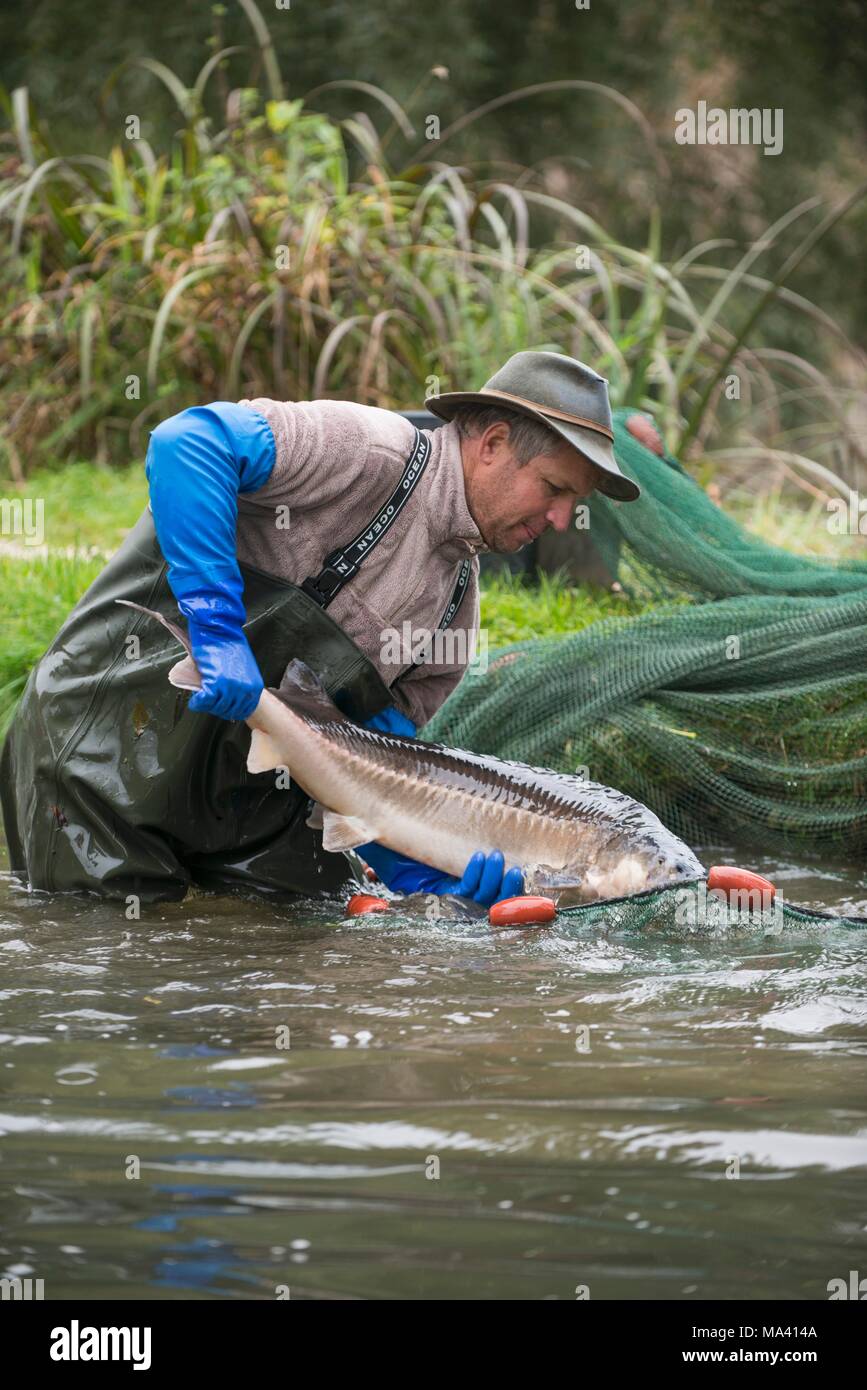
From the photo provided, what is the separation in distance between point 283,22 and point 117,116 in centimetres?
188

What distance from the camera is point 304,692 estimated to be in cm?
412

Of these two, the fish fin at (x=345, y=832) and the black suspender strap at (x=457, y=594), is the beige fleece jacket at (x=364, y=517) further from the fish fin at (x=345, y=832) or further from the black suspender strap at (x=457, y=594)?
the fish fin at (x=345, y=832)

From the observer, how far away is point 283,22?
1567 centimetres

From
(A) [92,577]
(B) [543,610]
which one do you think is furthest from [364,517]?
(A) [92,577]

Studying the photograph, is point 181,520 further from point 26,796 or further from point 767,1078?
point 767,1078

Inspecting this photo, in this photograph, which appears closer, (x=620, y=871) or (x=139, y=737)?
(x=620, y=871)

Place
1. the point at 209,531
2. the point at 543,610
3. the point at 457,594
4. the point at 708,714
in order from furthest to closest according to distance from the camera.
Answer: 1. the point at 543,610
2. the point at 708,714
3. the point at 457,594
4. the point at 209,531

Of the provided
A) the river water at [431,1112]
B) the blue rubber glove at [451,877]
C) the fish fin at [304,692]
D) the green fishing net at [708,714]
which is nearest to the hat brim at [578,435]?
the fish fin at [304,692]

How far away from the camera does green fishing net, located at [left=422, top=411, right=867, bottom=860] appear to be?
5379 millimetres

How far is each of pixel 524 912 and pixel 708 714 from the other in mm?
1724

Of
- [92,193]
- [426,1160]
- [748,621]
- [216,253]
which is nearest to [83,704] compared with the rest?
[426,1160]

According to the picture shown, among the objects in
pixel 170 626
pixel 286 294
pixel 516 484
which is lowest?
pixel 170 626

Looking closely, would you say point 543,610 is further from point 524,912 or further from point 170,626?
point 170,626

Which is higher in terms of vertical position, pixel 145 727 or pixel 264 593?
pixel 264 593
